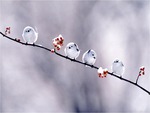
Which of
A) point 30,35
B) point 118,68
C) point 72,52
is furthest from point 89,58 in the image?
point 30,35

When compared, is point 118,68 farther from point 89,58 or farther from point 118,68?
point 89,58

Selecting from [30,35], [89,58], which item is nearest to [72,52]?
[89,58]

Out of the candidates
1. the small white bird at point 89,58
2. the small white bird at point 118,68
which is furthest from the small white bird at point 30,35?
the small white bird at point 118,68

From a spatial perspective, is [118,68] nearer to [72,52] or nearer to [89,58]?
[89,58]

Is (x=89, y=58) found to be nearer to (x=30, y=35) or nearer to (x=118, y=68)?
(x=118, y=68)

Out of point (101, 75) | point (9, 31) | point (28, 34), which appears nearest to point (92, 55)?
point (101, 75)

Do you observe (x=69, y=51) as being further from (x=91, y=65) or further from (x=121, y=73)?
(x=121, y=73)

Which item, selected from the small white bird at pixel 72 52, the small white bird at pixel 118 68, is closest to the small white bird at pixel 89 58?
the small white bird at pixel 72 52

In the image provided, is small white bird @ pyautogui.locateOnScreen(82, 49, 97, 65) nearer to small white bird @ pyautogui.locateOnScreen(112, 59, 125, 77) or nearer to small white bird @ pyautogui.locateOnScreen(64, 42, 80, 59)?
small white bird @ pyautogui.locateOnScreen(64, 42, 80, 59)

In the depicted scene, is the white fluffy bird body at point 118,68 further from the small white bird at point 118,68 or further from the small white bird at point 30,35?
the small white bird at point 30,35
